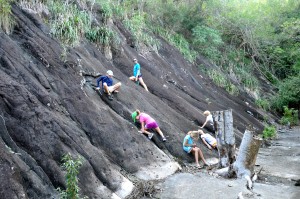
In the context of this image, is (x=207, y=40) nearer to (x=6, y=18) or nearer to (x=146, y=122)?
(x=146, y=122)

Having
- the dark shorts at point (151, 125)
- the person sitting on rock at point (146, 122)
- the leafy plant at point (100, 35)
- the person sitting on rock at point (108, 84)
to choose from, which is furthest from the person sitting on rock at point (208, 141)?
the leafy plant at point (100, 35)

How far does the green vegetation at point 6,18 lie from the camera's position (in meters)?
10.3

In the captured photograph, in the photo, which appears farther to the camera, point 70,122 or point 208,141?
point 208,141

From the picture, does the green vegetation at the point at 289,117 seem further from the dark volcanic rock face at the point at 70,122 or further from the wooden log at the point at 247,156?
the wooden log at the point at 247,156

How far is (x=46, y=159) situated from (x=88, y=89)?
431 cm

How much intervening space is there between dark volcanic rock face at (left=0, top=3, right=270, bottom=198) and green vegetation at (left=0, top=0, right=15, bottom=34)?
11.1 inches

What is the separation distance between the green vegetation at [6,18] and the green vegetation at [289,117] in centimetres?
2018

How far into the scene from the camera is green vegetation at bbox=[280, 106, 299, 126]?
2562cm

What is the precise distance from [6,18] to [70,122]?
3800 millimetres

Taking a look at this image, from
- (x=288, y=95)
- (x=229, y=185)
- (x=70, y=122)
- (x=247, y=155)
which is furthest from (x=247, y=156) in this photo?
(x=288, y=95)

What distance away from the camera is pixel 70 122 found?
9430 millimetres

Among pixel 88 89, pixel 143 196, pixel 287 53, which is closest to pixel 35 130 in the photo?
pixel 143 196

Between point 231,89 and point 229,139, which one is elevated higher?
point 229,139

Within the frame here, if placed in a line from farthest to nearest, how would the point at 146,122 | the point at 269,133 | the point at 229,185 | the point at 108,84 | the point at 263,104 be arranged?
1. the point at 263,104
2. the point at 269,133
3. the point at 108,84
4. the point at 146,122
5. the point at 229,185
